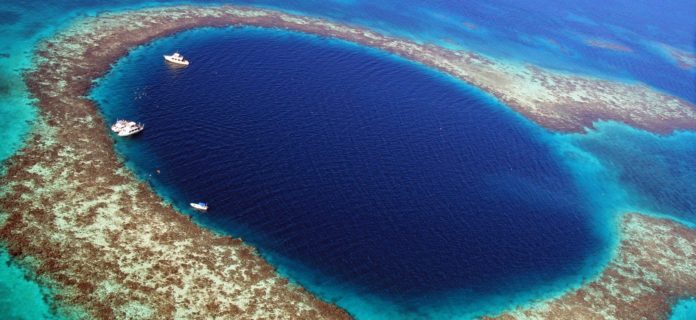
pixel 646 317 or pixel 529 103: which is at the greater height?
pixel 529 103

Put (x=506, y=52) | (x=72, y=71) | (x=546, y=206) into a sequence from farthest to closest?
1. (x=506, y=52)
2. (x=72, y=71)
3. (x=546, y=206)

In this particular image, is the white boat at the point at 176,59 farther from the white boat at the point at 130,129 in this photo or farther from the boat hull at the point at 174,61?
the white boat at the point at 130,129

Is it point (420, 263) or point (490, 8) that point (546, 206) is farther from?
point (490, 8)

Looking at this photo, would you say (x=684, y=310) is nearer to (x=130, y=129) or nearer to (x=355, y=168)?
(x=355, y=168)

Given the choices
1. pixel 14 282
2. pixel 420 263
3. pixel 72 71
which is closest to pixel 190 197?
pixel 14 282

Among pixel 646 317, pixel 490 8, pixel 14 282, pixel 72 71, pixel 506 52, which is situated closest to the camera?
pixel 14 282

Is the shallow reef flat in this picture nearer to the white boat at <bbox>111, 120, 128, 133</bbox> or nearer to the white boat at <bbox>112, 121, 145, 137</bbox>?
the white boat at <bbox>112, 121, 145, 137</bbox>

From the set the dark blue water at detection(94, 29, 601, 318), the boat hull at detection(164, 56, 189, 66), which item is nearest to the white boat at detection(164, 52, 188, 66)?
the boat hull at detection(164, 56, 189, 66)
